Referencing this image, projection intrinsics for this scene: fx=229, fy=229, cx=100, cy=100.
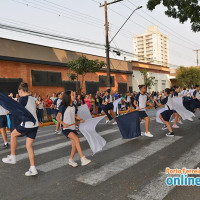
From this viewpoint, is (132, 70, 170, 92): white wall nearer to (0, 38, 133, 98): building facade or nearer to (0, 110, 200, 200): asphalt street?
(0, 38, 133, 98): building facade

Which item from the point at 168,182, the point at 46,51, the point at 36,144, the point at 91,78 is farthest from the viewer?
the point at 91,78

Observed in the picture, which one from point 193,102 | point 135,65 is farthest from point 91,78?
point 193,102

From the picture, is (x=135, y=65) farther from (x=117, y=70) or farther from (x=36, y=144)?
(x=36, y=144)

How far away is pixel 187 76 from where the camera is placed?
4991cm

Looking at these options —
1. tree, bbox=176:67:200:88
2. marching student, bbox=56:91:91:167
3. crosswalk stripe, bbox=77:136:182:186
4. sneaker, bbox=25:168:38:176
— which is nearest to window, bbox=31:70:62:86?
crosswalk stripe, bbox=77:136:182:186

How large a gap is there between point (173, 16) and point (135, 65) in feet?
72.6

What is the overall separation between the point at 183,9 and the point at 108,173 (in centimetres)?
1104

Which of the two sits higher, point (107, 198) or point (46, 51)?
point (46, 51)

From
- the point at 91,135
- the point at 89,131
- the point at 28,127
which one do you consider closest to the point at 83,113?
the point at 89,131

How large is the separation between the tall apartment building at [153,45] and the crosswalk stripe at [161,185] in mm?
138670

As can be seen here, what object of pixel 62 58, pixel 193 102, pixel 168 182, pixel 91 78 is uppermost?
pixel 62 58

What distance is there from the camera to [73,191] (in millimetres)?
3895

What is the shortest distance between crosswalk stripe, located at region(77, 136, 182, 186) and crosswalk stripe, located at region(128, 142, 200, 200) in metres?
0.82

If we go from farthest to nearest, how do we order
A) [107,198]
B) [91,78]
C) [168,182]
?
[91,78] → [168,182] → [107,198]
